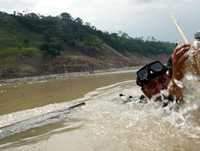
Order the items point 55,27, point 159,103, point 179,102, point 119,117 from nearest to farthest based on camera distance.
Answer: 1. point 179,102
2. point 119,117
3. point 159,103
4. point 55,27

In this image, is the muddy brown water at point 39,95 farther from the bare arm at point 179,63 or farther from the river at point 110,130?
the bare arm at point 179,63

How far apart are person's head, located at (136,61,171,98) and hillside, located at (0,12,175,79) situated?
5316 cm

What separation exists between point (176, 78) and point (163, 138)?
1906mm

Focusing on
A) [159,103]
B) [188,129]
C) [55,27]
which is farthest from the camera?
[55,27]

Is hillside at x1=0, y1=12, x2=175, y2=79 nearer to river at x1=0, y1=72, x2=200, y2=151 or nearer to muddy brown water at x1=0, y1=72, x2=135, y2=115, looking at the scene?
muddy brown water at x1=0, y1=72, x2=135, y2=115

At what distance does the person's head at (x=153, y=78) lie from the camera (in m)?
13.1

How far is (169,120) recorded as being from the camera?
1076 cm

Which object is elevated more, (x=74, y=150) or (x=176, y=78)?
(x=176, y=78)

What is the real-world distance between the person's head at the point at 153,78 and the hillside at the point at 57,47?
5316 centimetres

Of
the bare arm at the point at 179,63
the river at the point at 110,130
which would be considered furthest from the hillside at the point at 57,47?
the bare arm at the point at 179,63

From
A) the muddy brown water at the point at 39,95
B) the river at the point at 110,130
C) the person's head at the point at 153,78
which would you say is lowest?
the muddy brown water at the point at 39,95

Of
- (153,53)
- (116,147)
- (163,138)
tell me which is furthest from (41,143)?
(153,53)

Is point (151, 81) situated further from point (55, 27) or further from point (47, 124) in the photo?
point (55, 27)

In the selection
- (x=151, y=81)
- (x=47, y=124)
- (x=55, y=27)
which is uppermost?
(x=55, y=27)
